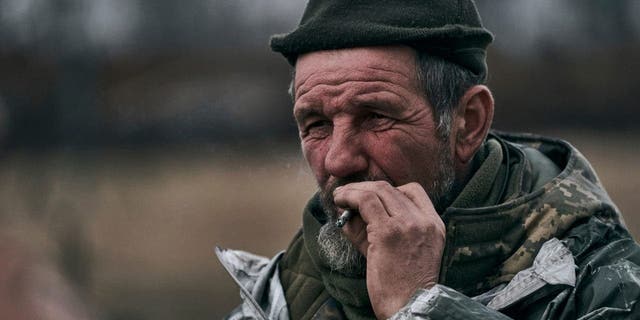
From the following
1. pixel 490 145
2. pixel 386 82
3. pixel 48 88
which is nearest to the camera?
pixel 386 82

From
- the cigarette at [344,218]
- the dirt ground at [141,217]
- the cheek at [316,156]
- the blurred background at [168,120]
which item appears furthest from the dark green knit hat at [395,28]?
the dirt ground at [141,217]

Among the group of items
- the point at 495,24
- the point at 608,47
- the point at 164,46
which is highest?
the point at 164,46

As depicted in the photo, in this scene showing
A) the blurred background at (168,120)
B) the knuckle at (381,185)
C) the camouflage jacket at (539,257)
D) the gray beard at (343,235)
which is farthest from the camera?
the blurred background at (168,120)

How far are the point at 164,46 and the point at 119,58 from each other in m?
0.46

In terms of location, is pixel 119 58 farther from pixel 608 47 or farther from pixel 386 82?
pixel 386 82

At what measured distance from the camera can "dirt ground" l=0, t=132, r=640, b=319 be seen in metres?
9.20

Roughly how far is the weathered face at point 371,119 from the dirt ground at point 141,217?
5.67 m

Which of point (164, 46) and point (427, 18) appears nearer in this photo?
point (427, 18)

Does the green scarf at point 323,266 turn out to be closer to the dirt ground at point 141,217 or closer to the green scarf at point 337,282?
the green scarf at point 337,282

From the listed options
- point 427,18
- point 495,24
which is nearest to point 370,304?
point 427,18

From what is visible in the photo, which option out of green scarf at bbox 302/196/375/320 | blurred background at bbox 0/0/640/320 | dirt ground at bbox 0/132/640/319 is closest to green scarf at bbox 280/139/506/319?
green scarf at bbox 302/196/375/320

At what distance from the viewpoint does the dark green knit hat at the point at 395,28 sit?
3223mm

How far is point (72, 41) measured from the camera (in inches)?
358

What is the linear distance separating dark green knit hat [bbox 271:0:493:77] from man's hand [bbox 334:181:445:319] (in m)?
0.49
